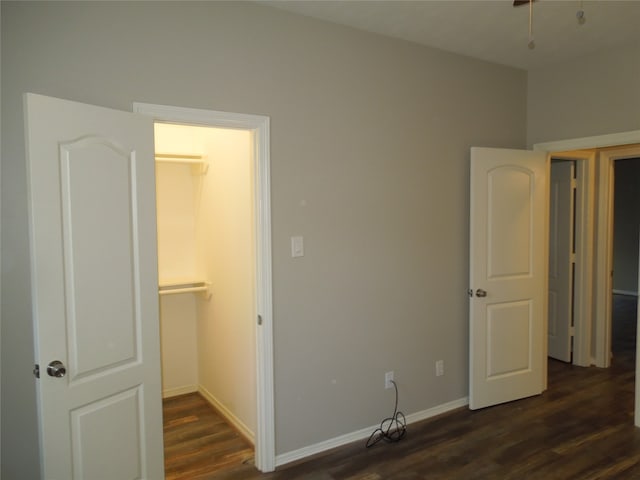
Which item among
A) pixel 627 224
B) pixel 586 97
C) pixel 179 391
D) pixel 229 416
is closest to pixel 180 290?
pixel 179 391

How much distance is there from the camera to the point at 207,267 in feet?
12.7

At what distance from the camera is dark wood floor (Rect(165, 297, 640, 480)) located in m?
2.75

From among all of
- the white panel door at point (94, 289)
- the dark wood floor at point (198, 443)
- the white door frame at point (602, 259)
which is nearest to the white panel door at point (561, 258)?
the white door frame at point (602, 259)

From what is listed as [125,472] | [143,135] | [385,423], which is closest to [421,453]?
[385,423]

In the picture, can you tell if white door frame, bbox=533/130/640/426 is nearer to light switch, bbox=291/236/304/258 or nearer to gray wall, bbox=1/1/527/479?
gray wall, bbox=1/1/527/479

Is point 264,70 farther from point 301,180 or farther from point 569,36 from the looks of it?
point 569,36

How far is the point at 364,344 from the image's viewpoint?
318 cm

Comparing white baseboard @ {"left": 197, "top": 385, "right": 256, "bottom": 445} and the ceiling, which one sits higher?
the ceiling

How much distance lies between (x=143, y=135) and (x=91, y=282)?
756mm

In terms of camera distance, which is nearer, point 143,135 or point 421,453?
point 143,135

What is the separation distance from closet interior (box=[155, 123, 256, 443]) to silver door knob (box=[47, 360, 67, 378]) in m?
1.24

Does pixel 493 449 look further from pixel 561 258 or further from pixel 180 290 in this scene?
pixel 180 290

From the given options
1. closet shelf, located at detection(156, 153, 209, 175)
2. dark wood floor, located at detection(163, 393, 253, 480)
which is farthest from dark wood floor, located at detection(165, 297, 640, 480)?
closet shelf, located at detection(156, 153, 209, 175)

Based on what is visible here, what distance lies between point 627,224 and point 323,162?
793cm
